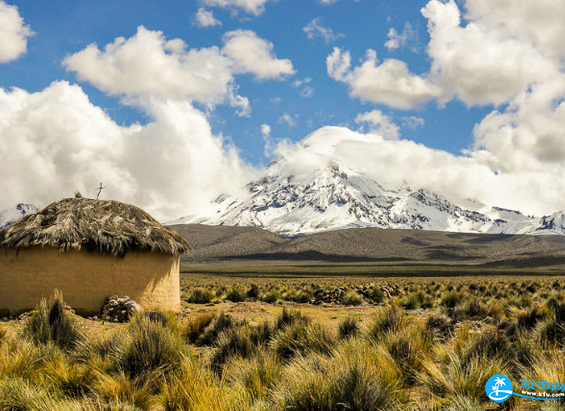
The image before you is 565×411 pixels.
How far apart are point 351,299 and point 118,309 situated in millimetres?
11800

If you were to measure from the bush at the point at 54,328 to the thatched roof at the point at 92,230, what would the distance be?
6208 mm

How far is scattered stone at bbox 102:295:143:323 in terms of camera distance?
571 inches

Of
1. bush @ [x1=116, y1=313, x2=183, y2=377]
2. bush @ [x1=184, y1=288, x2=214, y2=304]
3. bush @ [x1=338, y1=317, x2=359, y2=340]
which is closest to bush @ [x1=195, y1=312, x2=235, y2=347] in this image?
bush @ [x1=338, y1=317, x2=359, y2=340]

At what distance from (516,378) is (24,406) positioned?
5.93m

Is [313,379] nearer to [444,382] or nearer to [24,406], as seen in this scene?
[444,382]

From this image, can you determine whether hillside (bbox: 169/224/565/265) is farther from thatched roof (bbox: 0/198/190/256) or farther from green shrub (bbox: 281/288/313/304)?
thatched roof (bbox: 0/198/190/256)

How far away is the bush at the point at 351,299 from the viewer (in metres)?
22.8

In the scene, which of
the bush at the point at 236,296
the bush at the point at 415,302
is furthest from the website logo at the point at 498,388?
the bush at the point at 236,296

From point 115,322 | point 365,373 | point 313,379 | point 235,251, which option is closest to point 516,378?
point 365,373

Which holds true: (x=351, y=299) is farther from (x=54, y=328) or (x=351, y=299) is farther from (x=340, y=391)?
(x=340, y=391)

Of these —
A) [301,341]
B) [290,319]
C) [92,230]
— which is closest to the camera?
[301,341]

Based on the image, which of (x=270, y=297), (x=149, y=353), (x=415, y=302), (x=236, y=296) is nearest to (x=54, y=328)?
(x=149, y=353)

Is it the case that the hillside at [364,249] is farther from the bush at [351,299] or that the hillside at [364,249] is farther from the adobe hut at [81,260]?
the adobe hut at [81,260]

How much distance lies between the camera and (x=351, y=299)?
23.0m
